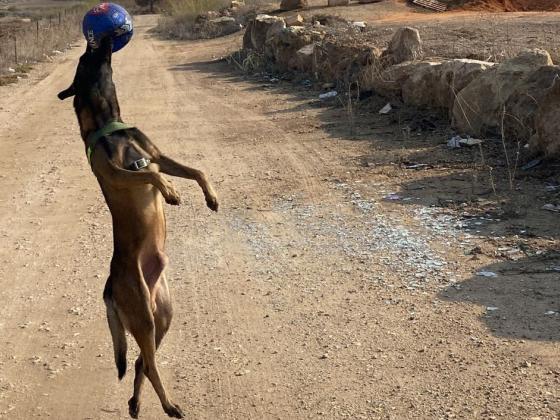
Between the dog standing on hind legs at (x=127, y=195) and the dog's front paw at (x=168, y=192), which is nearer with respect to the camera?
the dog's front paw at (x=168, y=192)

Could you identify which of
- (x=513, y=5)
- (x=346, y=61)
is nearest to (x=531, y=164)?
(x=346, y=61)

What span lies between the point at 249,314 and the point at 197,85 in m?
13.4

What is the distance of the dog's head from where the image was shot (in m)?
3.79

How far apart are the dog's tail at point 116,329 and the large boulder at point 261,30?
16.8 metres

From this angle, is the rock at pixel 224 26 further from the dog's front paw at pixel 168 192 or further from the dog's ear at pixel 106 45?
the dog's front paw at pixel 168 192

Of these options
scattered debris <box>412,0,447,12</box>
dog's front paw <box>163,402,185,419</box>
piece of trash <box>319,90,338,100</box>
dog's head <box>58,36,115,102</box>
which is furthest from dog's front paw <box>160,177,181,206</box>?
scattered debris <box>412,0,447,12</box>

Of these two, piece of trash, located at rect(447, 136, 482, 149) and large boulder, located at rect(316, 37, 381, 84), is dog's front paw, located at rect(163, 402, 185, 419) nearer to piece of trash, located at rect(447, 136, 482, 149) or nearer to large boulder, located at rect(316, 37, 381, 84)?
piece of trash, located at rect(447, 136, 482, 149)

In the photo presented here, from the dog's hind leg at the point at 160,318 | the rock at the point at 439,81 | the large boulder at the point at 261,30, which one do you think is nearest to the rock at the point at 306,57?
the large boulder at the point at 261,30

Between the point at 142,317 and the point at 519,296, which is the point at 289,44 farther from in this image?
the point at 142,317

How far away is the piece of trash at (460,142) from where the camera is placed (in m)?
10.1

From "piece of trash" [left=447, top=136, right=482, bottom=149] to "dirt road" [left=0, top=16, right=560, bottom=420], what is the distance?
0.75 meters

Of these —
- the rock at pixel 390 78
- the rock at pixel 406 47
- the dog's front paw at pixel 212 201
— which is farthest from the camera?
the rock at pixel 406 47

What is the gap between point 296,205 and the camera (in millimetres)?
8500

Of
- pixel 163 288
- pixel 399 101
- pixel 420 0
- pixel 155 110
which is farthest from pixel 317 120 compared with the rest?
pixel 420 0
